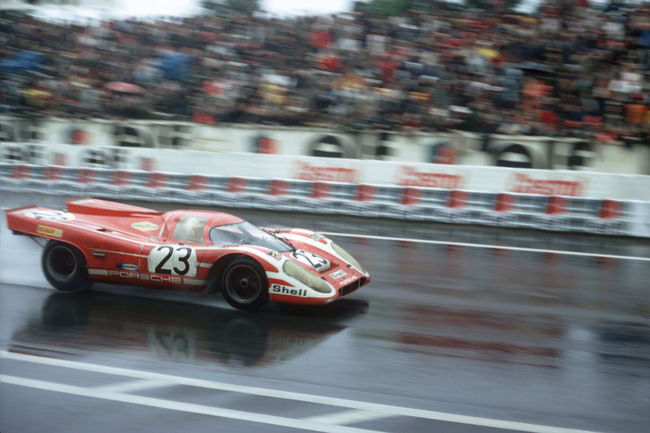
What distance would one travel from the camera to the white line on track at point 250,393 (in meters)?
4.55

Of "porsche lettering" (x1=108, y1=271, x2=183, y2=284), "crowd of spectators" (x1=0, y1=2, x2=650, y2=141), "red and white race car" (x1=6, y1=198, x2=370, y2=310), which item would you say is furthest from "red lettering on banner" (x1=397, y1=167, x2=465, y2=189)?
"porsche lettering" (x1=108, y1=271, x2=183, y2=284)

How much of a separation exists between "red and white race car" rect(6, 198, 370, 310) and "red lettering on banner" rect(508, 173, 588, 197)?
6076 mm

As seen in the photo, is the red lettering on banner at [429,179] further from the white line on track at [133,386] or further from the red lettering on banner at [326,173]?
the white line on track at [133,386]

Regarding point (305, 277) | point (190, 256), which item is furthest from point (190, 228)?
point (305, 277)

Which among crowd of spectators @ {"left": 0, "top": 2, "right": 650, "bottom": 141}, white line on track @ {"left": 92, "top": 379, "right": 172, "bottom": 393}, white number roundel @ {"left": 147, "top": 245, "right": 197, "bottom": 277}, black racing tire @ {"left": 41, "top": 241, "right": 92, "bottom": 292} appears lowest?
white line on track @ {"left": 92, "top": 379, "right": 172, "bottom": 393}

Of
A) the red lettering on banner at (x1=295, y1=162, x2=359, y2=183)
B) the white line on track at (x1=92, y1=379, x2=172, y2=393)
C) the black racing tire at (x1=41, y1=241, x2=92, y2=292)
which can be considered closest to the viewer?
the white line on track at (x1=92, y1=379, x2=172, y2=393)

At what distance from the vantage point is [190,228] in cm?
739

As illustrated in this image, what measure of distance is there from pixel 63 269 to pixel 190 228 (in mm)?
1729

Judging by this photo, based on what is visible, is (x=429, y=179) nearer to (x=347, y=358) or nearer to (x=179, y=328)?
(x=179, y=328)

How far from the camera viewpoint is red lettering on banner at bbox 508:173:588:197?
12.3 metres

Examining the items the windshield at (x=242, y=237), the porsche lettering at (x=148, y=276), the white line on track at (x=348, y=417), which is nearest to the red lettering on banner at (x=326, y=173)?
the windshield at (x=242, y=237)

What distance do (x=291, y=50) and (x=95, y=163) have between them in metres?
5.95

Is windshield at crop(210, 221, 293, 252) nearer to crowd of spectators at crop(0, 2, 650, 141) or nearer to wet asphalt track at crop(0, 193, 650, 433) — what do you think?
wet asphalt track at crop(0, 193, 650, 433)

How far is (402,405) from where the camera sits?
4855 millimetres
